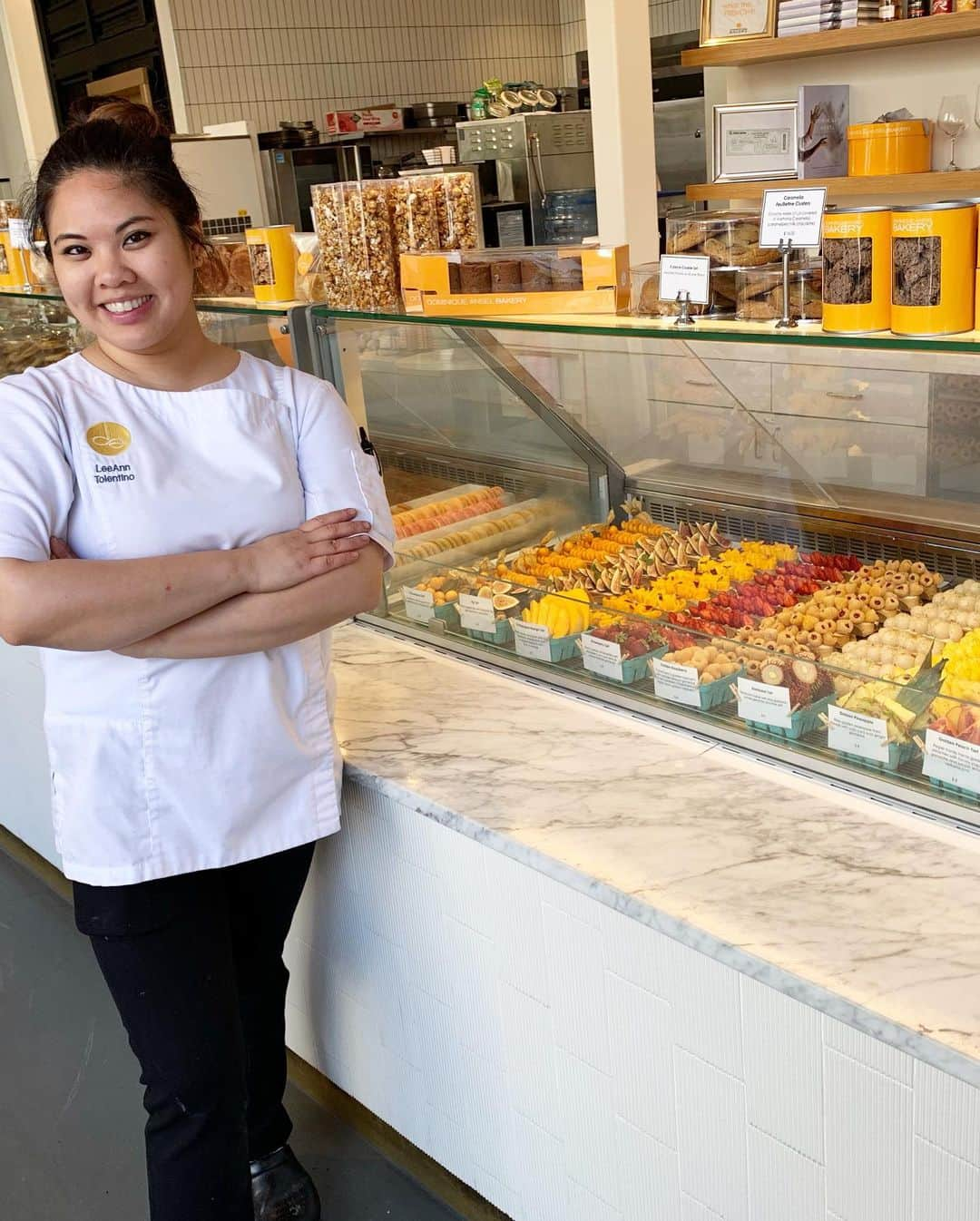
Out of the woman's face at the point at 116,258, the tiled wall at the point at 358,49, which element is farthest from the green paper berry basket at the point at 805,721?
the tiled wall at the point at 358,49

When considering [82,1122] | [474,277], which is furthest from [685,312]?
[82,1122]

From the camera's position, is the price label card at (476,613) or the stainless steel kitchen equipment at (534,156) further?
the stainless steel kitchen equipment at (534,156)

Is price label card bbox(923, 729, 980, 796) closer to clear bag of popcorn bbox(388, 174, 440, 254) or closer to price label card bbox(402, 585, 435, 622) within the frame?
price label card bbox(402, 585, 435, 622)

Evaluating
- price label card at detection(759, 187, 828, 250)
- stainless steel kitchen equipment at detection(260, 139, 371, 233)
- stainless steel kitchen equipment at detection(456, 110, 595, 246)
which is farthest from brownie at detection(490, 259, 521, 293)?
stainless steel kitchen equipment at detection(260, 139, 371, 233)

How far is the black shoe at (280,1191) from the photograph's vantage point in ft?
6.27

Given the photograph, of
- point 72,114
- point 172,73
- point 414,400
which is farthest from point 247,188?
point 72,114

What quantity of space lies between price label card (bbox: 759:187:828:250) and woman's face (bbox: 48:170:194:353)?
27.7 inches

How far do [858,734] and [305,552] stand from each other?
2.35ft

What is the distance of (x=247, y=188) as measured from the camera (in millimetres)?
6773

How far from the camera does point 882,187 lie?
392cm

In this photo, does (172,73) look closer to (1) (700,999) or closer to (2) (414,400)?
(2) (414,400)

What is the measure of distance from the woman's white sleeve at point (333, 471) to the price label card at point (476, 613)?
1.59 ft

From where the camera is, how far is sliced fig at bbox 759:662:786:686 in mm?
1605

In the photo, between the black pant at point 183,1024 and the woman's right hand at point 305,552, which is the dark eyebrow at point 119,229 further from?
the black pant at point 183,1024
